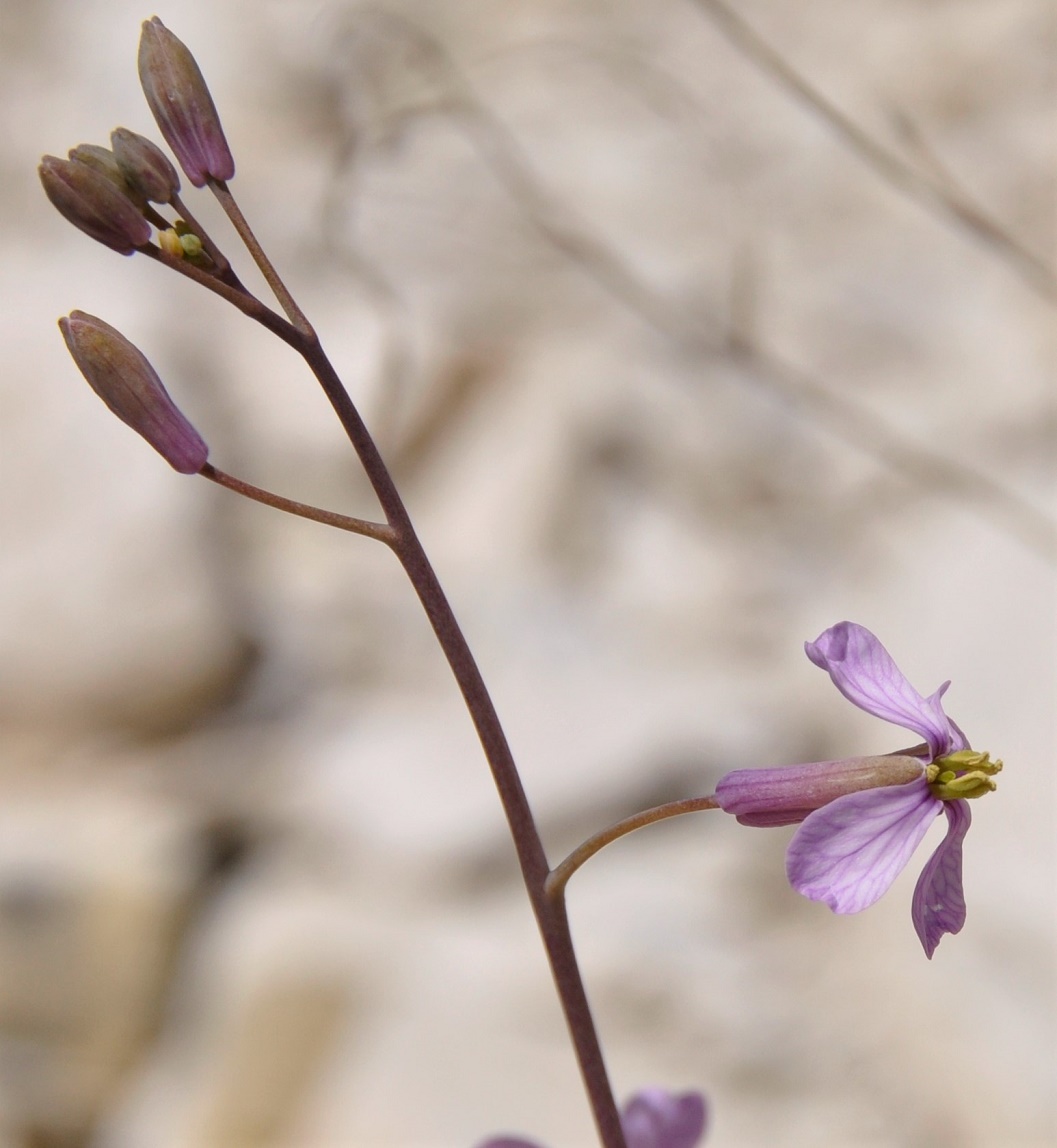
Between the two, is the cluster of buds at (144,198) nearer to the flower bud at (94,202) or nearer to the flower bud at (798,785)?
the flower bud at (94,202)

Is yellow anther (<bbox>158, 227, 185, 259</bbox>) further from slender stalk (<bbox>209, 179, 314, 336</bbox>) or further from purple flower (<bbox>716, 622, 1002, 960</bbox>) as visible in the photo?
purple flower (<bbox>716, 622, 1002, 960</bbox>)

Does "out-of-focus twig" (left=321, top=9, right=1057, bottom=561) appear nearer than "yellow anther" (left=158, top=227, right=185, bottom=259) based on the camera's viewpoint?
No

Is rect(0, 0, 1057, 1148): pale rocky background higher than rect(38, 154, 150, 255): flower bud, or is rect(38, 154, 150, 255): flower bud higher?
rect(0, 0, 1057, 1148): pale rocky background

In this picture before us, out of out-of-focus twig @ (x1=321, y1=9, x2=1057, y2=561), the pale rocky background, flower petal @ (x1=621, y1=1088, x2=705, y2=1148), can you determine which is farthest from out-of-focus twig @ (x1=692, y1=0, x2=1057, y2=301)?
flower petal @ (x1=621, y1=1088, x2=705, y2=1148)

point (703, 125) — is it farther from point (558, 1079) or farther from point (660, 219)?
point (558, 1079)

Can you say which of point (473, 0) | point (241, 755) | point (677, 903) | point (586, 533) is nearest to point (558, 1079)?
point (677, 903)

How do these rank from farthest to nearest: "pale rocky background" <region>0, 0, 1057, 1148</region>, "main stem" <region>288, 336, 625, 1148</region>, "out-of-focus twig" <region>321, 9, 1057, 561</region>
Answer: "out-of-focus twig" <region>321, 9, 1057, 561</region> < "pale rocky background" <region>0, 0, 1057, 1148</region> < "main stem" <region>288, 336, 625, 1148</region>

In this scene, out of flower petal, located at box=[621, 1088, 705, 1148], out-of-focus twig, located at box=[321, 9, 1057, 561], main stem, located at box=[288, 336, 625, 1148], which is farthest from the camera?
out-of-focus twig, located at box=[321, 9, 1057, 561]
